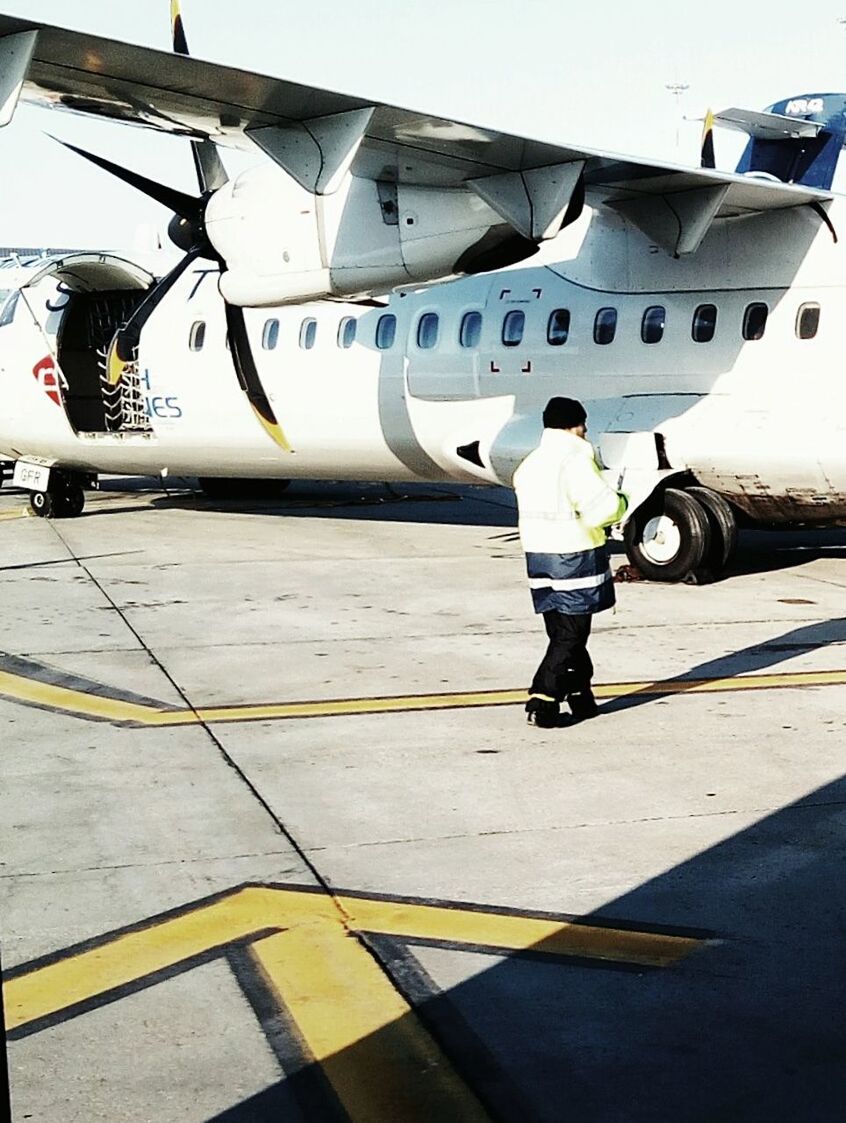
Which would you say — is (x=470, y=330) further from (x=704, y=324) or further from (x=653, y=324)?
(x=704, y=324)

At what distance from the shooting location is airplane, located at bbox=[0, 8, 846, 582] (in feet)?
34.4

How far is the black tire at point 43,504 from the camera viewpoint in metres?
19.0

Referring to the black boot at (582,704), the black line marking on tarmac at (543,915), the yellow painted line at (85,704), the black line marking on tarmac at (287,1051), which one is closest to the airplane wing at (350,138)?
the yellow painted line at (85,704)

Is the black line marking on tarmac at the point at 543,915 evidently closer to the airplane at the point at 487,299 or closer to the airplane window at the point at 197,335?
the airplane at the point at 487,299

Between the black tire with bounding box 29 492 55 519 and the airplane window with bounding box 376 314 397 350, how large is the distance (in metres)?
5.97

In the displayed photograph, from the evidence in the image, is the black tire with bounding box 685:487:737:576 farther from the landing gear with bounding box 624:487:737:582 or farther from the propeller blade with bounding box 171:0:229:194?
the propeller blade with bounding box 171:0:229:194

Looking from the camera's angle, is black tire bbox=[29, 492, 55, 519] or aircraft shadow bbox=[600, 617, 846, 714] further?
black tire bbox=[29, 492, 55, 519]

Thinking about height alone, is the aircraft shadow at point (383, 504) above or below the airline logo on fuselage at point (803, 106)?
below

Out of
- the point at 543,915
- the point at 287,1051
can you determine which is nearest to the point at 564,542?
the point at 543,915

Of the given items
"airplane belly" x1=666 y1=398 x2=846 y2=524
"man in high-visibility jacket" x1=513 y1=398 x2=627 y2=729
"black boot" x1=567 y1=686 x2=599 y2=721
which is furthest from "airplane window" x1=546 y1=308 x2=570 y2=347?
"black boot" x1=567 y1=686 x2=599 y2=721

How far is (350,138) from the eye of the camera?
1017 centimetres

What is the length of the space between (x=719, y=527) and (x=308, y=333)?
208 inches

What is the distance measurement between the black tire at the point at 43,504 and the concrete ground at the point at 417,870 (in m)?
7.67

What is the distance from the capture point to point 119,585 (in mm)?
13273
